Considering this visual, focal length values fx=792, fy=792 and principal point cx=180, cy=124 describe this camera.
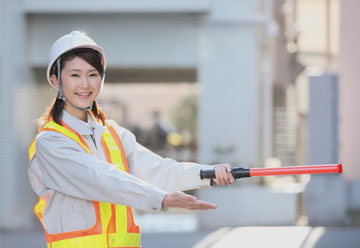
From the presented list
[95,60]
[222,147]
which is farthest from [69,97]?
[222,147]

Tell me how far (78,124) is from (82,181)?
0.33m

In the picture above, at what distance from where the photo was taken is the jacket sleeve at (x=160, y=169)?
3.56 m

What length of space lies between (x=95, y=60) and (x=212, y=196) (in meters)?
10.5

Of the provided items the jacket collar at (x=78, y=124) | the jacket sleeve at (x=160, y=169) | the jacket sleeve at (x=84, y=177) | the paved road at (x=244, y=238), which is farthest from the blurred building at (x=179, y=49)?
the jacket sleeve at (x=84, y=177)

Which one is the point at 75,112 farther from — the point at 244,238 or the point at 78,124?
the point at 244,238

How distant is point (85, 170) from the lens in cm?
318

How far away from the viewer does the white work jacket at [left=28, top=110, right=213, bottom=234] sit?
306 centimetres

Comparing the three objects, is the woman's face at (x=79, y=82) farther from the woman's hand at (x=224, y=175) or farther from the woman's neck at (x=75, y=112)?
the woman's hand at (x=224, y=175)

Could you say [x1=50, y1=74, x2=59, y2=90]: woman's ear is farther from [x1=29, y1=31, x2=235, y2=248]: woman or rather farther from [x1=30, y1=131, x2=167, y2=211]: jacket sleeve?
[x1=30, y1=131, x2=167, y2=211]: jacket sleeve

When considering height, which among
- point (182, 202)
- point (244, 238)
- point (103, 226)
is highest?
point (182, 202)

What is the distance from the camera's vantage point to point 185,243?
1100 centimetres

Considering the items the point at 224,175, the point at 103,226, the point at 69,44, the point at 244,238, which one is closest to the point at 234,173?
the point at 224,175

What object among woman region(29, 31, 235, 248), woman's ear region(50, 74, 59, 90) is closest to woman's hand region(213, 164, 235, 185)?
woman region(29, 31, 235, 248)

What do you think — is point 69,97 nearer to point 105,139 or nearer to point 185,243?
point 105,139
